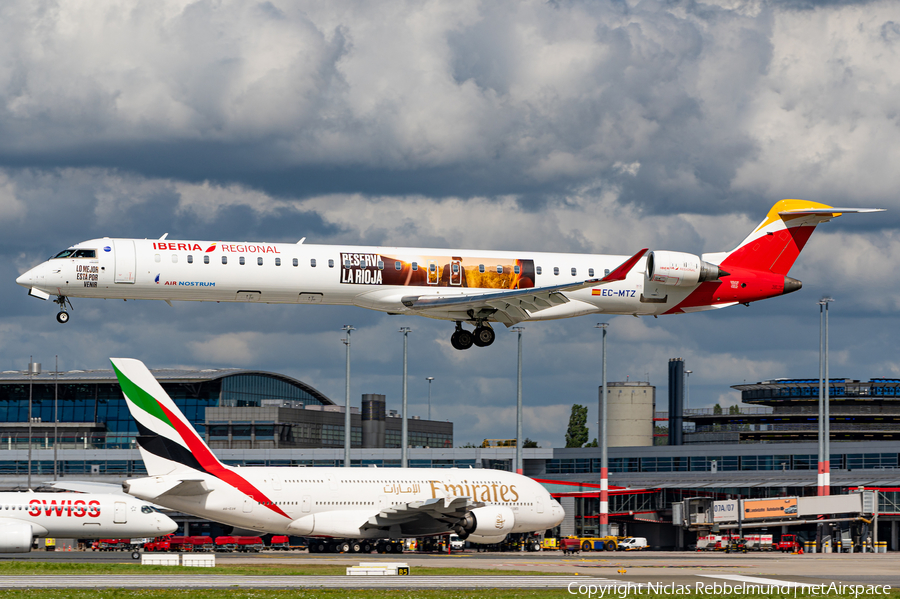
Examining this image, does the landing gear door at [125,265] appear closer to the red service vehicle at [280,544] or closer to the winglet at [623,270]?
the winglet at [623,270]

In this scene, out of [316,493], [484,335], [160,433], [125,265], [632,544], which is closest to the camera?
[125,265]

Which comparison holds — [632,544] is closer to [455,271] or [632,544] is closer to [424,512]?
[424,512]

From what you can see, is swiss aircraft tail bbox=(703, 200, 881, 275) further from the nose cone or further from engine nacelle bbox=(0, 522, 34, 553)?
engine nacelle bbox=(0, 522, 34, 553)

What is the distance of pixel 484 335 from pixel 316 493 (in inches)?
1079

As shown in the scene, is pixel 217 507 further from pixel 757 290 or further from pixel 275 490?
pixel 757 290

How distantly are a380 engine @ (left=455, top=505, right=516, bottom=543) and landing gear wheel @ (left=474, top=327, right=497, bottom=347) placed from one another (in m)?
27.3

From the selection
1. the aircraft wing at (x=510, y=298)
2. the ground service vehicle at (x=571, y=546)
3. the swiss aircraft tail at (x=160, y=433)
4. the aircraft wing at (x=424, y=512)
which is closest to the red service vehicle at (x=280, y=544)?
the aircraft wing at (x=424, y=512)

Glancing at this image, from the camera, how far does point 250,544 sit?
3676 inches

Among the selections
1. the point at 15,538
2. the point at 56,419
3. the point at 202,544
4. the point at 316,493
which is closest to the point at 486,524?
the point at 316,493

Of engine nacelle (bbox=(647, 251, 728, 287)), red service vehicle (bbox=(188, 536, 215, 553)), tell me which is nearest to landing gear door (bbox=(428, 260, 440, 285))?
engine nacelle (bbox=(647, 251, 728, 287))

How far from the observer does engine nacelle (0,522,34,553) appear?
211 feet

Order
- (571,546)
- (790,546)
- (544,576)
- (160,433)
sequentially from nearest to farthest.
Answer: (544,576) → (160,433) → (571,546) → (790,546)

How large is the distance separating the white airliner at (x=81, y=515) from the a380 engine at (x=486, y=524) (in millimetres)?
19843

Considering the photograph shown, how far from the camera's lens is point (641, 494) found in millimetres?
125688
